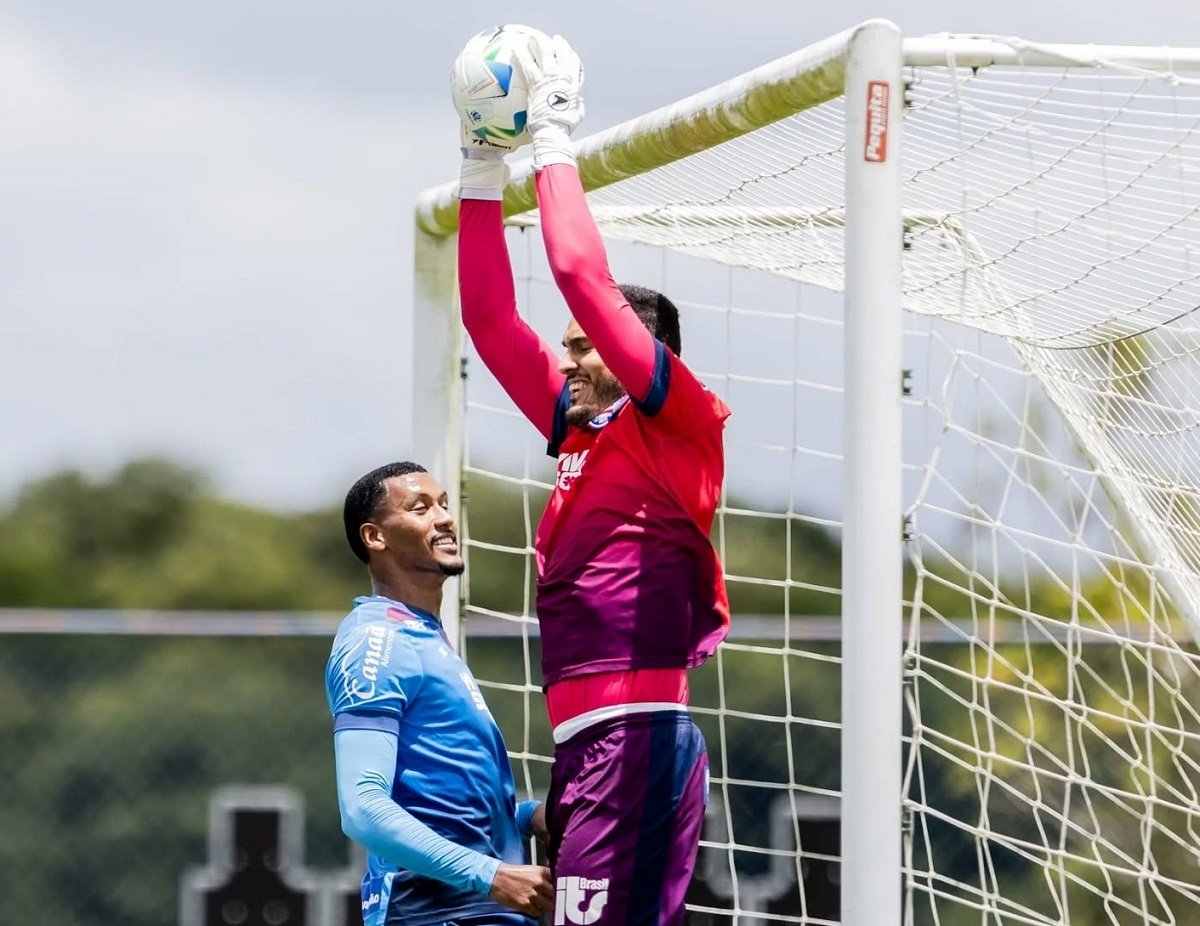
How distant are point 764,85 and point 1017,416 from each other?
1.30 m

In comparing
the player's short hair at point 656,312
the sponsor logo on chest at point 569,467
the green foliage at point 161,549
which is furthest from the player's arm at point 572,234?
the green foliage at point 161,549

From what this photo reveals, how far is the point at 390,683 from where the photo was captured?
3.36 m

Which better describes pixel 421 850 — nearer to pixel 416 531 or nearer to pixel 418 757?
pixel 418 757

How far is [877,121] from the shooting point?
3.22m

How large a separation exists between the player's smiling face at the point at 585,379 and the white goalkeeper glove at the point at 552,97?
0.96 feet

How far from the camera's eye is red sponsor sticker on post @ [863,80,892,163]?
10.5 ft

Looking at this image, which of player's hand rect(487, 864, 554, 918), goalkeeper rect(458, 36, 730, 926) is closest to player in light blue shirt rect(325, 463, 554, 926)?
player's hand rect(487, 864, 554, 918)

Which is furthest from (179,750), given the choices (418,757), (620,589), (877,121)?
(877,121)

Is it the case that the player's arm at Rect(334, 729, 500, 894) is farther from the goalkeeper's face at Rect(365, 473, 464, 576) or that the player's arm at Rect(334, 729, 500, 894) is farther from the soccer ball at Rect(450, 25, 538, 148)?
the soccer ball at Rect(450, 25, 538, 148)

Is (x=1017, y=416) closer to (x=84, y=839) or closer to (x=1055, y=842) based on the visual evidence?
(x=1055, y=842)

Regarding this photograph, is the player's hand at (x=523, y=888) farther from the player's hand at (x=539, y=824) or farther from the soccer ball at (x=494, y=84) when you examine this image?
the soccer ball at (x=494, y=84)

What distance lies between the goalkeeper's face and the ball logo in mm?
621

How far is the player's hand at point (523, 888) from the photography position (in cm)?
323

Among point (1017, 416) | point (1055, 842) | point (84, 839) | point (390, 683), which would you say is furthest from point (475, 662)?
point (390, 683)
